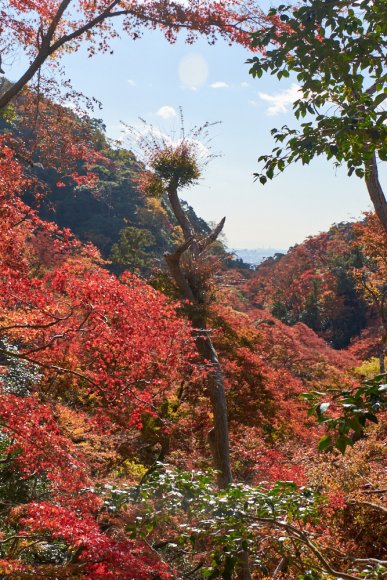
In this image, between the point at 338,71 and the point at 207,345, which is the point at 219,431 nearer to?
the point at 207,345

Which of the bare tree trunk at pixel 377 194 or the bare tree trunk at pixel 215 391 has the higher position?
the bare tree trunk at pixel 377 194

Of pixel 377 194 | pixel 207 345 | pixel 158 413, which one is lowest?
pixel 158 413

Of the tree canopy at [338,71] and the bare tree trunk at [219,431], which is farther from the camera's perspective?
the bare tree trunk at [219,431]

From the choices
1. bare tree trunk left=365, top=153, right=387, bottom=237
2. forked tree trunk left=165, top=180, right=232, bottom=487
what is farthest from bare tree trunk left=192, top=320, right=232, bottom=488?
bare tree trunk left=365, top=153, right=387, bottom=237

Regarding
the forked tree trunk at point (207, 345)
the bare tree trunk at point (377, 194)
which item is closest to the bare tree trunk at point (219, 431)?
the forked tree trunk at point (207, 345)

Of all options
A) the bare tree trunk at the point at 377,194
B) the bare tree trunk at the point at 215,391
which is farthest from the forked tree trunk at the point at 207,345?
the bare tree trunk at the point at 377,194

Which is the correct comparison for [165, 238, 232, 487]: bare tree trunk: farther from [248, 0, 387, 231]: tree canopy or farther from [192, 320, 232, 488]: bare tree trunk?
[248, 0, 387, 231]: tree canopy

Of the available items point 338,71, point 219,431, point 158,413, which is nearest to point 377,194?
point 338,71

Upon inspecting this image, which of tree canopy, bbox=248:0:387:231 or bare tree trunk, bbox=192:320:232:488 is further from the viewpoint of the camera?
bare tree trunk, bbox=192:320:232:488

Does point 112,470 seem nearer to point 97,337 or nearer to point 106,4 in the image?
point 97,337

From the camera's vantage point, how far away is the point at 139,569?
445 cm

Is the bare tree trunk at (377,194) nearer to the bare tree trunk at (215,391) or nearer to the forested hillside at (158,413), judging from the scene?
the forested hillside at (158,413)

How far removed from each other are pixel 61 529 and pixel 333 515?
482 cm

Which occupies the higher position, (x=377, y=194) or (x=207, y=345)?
(x=377, y=194)
